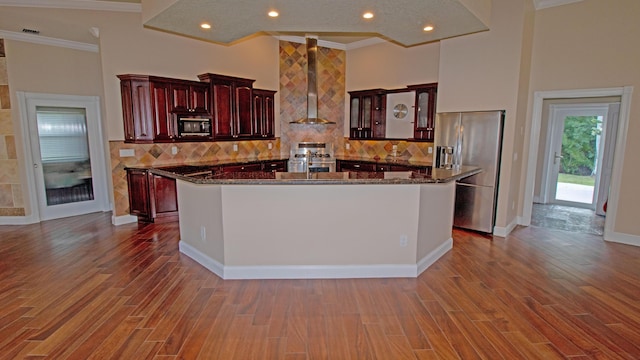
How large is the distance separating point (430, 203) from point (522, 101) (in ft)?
8.36

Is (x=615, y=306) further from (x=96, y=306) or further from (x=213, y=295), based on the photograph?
(x=96, y=306)

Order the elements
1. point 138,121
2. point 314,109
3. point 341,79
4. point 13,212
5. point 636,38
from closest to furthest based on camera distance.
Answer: point 636,38 < point 138,121 < point 13,212 < point 314,109 < point 341,79

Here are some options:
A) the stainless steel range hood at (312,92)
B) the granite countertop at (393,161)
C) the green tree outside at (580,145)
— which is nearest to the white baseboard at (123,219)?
the stainless steel range hood at (312,92)

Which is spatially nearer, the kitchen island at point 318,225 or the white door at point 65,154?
the kitchen island at point 318,225

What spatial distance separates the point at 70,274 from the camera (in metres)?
3.66

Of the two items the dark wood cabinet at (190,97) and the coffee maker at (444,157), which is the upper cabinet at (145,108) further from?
the coffee maker at (444,157)

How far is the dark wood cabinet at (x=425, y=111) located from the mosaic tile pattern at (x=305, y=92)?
179 cm

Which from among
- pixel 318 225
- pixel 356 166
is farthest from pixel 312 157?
pixel 318 225

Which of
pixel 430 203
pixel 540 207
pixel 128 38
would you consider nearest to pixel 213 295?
pixel 430 203

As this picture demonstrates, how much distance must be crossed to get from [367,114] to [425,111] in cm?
129

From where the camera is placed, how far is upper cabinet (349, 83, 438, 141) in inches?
243

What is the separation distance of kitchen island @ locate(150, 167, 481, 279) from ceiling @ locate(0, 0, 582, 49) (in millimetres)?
1686

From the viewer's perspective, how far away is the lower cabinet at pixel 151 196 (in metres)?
5.30

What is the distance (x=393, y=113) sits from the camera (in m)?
6.83
